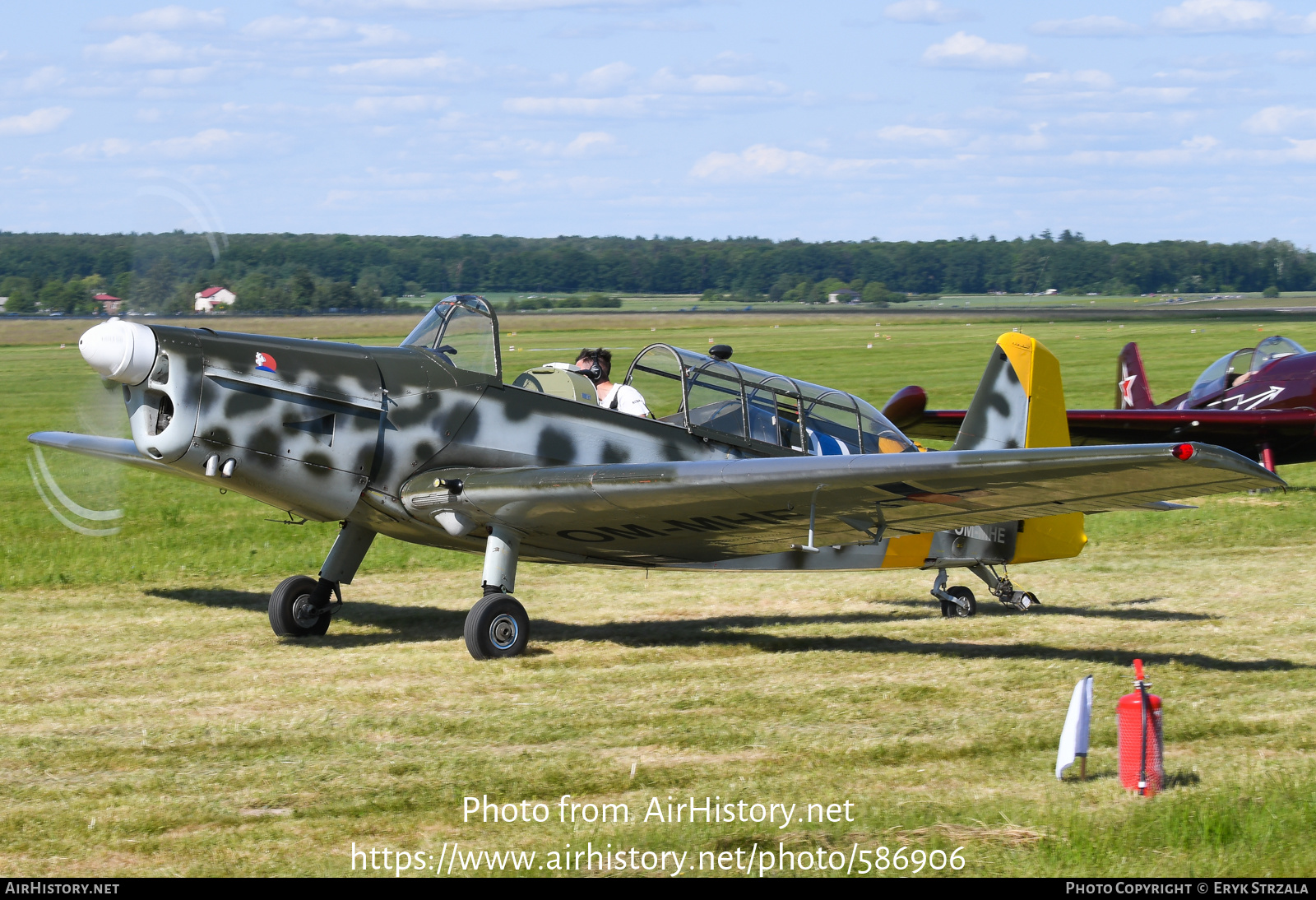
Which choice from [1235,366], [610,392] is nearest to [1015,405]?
[610,392]

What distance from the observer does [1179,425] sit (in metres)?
18.4

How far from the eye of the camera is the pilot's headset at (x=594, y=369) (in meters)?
9.77

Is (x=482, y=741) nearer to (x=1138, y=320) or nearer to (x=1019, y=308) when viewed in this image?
(x=1138, y=320)

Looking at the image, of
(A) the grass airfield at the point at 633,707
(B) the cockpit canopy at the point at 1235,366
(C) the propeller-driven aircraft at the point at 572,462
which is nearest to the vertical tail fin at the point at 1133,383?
(B) the cockpit canopy at the point at 1235,366

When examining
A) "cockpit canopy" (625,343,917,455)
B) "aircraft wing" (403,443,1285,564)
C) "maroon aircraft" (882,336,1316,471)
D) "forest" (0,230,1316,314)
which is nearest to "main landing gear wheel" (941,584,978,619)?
"cockpit canopy" (625,343,917,455)

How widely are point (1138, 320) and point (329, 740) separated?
287ft

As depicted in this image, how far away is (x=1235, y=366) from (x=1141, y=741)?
15806 millimetres

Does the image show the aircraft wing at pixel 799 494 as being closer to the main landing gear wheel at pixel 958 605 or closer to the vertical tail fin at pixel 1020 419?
the main landing gear wheel at pixel 958 605

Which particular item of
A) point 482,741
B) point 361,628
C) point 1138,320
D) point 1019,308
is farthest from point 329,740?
point 1019,308

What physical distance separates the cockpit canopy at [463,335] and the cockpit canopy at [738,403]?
3.51 feet

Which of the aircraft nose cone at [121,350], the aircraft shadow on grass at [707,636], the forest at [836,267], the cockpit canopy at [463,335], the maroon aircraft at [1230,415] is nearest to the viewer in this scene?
the aircraft nose cone at [121,350]

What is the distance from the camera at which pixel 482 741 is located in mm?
6738

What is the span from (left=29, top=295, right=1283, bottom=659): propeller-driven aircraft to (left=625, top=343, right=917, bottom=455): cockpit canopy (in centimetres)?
2

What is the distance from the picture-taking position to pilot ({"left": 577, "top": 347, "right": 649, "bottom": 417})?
9688 mm
